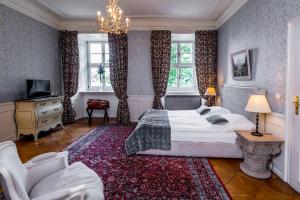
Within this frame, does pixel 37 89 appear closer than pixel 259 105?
No

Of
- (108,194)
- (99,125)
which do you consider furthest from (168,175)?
(99,125)

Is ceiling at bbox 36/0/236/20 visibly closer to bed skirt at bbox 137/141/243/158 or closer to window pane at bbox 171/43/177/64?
window pane at bbox 171/43/177/64

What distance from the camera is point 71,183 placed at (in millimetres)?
1770

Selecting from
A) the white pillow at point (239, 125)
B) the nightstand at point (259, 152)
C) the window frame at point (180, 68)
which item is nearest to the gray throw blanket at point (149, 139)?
the white pillow at point (239, 125)

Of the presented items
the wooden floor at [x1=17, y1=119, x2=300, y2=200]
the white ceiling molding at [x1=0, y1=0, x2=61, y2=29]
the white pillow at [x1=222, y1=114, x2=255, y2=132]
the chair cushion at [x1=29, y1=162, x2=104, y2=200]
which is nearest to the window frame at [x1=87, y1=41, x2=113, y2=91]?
the white ceiling molding at [x1=0, y1=0, x2=61, y2=29]

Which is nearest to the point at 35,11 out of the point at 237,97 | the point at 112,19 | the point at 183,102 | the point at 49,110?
the point at 49,110

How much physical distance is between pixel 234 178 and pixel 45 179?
91.6 inches

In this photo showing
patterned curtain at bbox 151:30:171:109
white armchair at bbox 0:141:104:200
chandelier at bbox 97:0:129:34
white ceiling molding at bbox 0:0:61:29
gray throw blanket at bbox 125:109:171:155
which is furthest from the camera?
patterned curtain at bbox 151:30:171:109

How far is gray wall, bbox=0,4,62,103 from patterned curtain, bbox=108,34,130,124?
5.69 ft

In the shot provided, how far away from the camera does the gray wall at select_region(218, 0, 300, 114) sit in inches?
106

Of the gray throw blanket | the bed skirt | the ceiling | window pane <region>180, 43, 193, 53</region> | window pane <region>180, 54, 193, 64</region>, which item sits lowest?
the bed skirt

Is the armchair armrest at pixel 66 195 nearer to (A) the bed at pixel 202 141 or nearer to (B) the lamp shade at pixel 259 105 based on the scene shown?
(A) the bed at pixel 202 141

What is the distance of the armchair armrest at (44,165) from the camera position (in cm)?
189

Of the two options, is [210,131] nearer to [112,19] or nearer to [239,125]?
[239,125]
